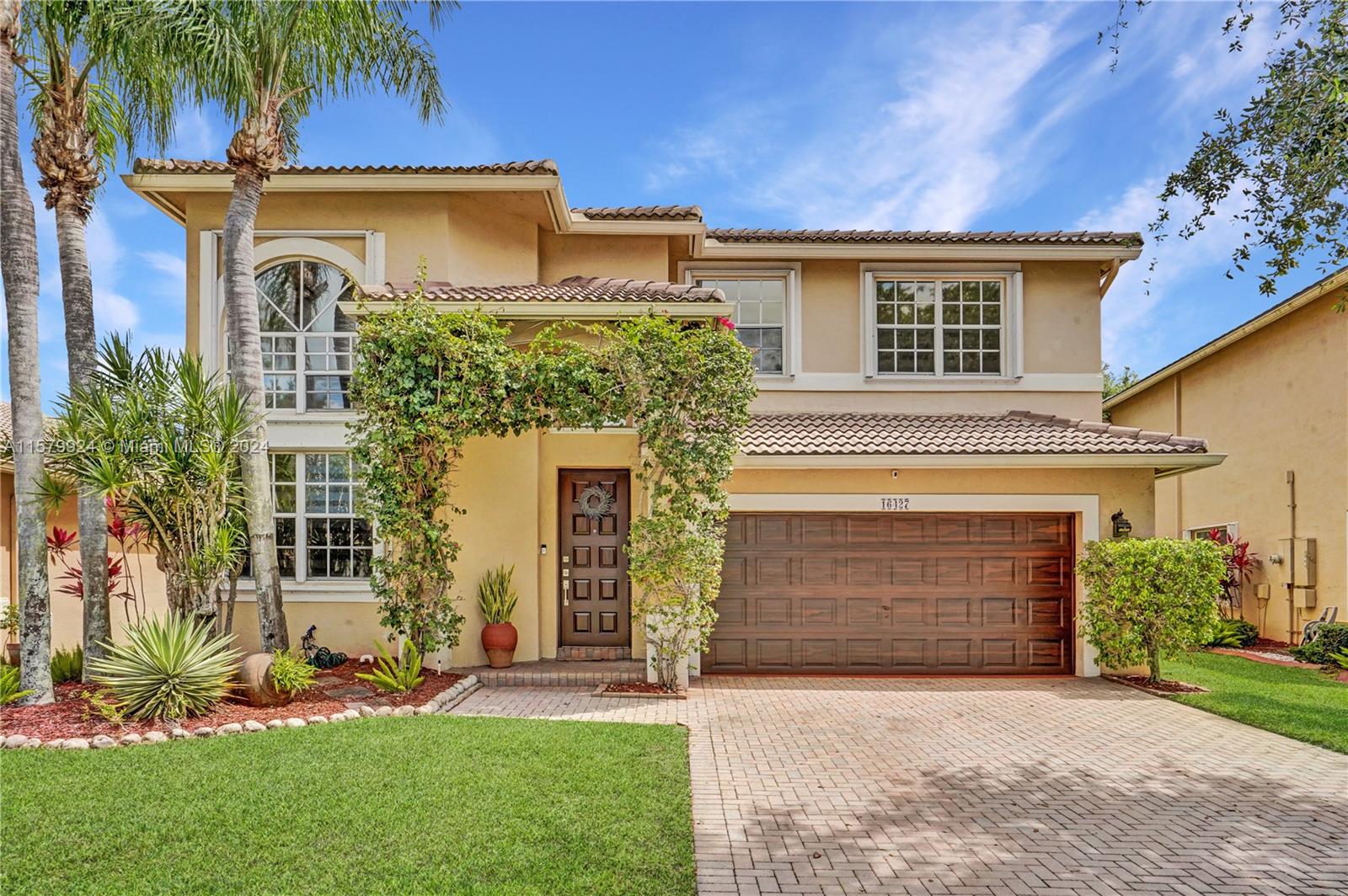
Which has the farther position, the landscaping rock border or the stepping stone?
the stepping stone

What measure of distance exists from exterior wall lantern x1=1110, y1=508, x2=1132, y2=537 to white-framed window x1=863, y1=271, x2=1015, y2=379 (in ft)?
11.3

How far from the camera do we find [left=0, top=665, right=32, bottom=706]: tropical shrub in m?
8.27

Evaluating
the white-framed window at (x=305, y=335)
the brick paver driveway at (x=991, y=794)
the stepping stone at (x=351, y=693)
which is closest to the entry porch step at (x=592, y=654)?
the brick paver driveway at (x=991, y=794)

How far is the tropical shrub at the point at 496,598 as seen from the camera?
10.8 metres

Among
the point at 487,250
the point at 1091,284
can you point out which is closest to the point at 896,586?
the point at 1091,284

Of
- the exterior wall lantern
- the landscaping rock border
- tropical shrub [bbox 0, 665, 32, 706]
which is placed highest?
the exterior wall lantern

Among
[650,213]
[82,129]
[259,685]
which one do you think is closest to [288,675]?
[259,685]

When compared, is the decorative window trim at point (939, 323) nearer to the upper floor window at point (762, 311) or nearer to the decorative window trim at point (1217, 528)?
the upper floor window at point (762, 311)

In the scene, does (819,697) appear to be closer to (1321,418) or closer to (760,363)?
(760,363)

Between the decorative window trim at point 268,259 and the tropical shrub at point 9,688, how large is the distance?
4.46m

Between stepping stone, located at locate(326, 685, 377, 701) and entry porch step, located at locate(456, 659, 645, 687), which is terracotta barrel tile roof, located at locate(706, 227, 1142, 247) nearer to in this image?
entry porch step, located at locate(456, 659, 645, 687)

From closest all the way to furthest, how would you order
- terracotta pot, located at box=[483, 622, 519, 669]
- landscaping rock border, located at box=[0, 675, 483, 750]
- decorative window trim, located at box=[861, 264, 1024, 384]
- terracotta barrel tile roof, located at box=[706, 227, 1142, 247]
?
landscaping rock border, located at box=[0, 675, 483, 750] < terracotta pot, located at box=[483, 622, 519, 669] < terracotta barrel tile roof, located at box=[706, 227, 1142, 247] < decorative window trim, located at box=[861, 264, 1024, 384]

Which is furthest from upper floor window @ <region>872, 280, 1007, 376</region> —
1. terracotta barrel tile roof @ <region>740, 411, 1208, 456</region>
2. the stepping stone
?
the stepping stone

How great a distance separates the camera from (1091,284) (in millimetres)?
13555
